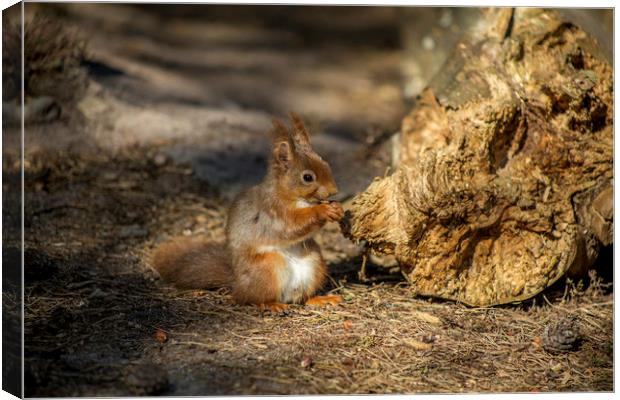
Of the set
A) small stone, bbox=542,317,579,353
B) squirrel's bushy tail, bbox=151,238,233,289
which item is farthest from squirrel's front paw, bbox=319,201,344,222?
small stone, bbox=542,317,579,353

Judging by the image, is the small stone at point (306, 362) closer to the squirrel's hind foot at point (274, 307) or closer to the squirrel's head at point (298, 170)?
the squirrel's hind foot at point (274, 307)

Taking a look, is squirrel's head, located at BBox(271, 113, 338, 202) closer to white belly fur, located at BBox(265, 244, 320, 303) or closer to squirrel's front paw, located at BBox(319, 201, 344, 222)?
squirrel's front paw, located at BBox(319, 201, 344, 222)

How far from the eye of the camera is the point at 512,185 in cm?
353

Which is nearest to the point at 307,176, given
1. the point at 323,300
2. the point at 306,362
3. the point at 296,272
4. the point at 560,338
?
the point at 296,272

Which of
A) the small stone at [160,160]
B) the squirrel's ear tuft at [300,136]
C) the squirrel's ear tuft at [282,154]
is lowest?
the small stone at [160,160]

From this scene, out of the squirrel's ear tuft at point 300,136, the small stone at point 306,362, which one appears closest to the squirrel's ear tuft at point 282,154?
the squirrel's ear tuft at point 300,136

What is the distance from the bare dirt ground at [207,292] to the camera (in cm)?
293

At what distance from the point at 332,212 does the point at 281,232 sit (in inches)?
9.5

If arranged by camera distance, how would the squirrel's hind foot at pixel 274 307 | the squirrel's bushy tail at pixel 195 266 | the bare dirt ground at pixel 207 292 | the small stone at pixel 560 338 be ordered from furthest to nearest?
the squirrel's bushy tail at pixel 195 266, the squirrel's hind foot at pixel 274 307, the small stone at pixel 560 338, the bare dirt ground at pixel 207 292

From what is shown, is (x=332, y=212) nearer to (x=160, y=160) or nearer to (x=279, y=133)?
(x=279, y=133)

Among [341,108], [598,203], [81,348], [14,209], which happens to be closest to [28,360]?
[81,348]

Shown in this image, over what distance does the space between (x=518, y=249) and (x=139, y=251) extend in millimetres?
1889

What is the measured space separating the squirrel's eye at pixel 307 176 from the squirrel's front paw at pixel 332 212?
0.37 feet

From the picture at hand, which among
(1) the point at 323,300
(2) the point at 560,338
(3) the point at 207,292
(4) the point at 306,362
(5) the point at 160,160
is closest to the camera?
(4) the point at 306,362
